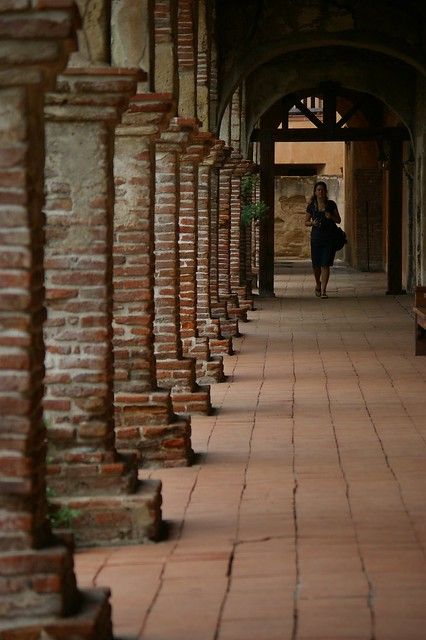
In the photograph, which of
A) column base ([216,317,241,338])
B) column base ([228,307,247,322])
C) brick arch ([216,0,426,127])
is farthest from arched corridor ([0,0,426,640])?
brick arch ([216,0,426,127])

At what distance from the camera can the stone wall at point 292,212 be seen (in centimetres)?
4250

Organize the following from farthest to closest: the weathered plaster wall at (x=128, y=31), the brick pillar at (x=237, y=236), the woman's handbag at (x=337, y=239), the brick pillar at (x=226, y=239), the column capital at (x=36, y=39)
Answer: the woman's handbag at (x=337, y=239)
the brick pillar at (x=237, y=236)
the brick pillar at (x=226, y=239)
the weathered plaster wall at (x=128, y=31)
the column capital at (x=36, y=39)

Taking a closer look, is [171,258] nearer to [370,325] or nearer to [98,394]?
[98,394]

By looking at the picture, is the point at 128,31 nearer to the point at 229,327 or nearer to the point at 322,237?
the point at 229,327

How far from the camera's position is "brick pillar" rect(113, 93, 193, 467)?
8766 mm

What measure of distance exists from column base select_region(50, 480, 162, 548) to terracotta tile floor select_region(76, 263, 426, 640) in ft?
0.31

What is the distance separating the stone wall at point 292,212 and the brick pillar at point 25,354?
3785 cm

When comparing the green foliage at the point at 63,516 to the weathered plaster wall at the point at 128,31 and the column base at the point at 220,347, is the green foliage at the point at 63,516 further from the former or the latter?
the column base at the point at 220,347

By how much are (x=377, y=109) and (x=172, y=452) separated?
2328cm

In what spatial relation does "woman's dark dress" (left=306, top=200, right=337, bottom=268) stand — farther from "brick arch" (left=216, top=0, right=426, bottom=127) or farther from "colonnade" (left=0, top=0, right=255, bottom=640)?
"colonnade" (left=0, top=0, right=255, bottom=640)

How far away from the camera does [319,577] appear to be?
600cm

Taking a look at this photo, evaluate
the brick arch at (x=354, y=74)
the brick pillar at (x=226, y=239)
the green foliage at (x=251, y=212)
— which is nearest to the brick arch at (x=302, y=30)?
the brick pillar at (x=226, y=239)

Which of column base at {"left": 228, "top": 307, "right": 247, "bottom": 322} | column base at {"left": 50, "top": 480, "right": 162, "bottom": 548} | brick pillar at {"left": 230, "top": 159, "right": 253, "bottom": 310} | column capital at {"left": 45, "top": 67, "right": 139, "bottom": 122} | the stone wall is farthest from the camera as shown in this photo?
the stone wall

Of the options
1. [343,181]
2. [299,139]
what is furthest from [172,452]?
[343,181]
